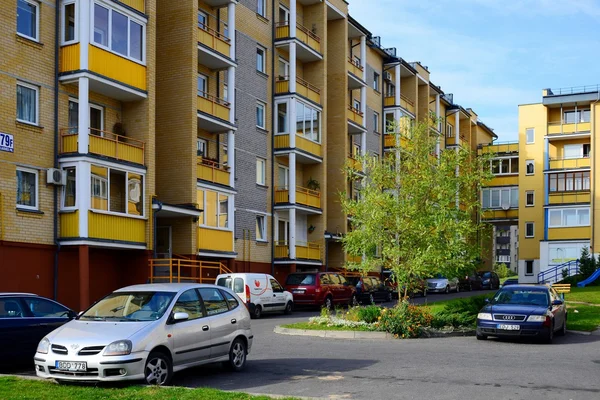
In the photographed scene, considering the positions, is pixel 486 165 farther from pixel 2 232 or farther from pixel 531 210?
pixel 531 210

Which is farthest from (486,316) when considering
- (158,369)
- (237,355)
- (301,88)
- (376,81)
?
(376,81)

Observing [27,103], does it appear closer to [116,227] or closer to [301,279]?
[116,227]

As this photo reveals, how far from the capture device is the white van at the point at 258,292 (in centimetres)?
2658

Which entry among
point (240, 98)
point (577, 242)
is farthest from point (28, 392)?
point (577, 242)

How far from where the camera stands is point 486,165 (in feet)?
83.1

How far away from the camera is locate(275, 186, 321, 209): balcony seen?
39.1 meters

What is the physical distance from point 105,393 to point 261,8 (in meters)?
31.6

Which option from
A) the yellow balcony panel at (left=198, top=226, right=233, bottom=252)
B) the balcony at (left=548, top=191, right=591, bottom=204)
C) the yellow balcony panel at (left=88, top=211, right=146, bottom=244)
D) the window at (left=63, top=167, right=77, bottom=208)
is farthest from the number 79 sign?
the balcony at (left=548, top=191, right=591, bottom=204)

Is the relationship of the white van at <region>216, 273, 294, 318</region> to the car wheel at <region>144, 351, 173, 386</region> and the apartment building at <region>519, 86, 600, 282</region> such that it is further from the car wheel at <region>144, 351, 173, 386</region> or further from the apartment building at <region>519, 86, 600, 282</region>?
the apartment building at <region>519, 86, 600, 282</region>

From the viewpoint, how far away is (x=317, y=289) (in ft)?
104

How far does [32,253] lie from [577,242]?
44.7 m

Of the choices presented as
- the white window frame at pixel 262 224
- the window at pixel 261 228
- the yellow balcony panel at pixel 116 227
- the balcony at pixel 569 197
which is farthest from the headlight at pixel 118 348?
the balcony at pixel 569 197

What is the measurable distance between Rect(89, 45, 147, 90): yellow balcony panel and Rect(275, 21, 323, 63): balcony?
13.4 metres

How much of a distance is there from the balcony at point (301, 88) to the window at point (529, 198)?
2679 centimetres
